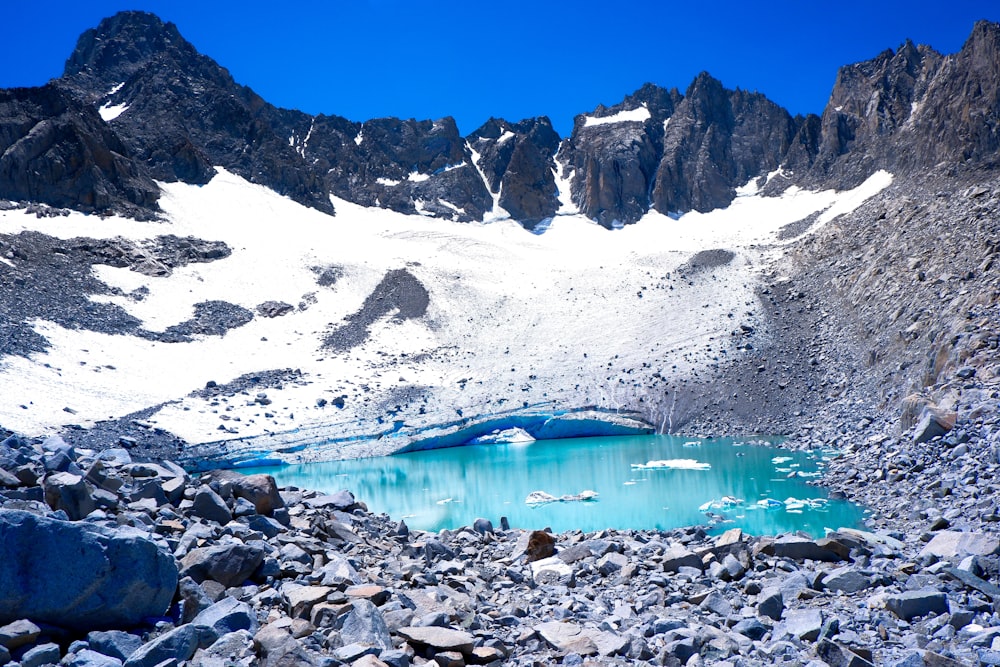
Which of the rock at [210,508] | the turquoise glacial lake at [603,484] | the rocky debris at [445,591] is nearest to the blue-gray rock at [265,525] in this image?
the rocky debris at [445,591]

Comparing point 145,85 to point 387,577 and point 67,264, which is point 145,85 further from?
point 387,577

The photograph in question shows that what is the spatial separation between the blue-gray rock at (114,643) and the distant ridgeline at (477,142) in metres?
51.4

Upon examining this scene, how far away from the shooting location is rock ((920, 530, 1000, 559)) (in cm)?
727

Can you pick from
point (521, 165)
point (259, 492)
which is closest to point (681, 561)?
point (259, 492)

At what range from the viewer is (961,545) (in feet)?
25.2

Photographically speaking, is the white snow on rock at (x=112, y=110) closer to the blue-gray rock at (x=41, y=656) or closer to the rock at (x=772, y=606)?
the blue-gray rock at (x=41, y=656)

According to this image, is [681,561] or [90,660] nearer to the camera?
[90,660]

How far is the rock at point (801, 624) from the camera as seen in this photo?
5.57 m

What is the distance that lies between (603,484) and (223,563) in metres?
15.3

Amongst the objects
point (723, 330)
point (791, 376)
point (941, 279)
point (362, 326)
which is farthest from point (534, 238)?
point (941, 279)

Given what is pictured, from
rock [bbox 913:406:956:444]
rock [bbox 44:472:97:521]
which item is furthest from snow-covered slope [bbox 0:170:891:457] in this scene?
rock [bbox 44:472:97:521]

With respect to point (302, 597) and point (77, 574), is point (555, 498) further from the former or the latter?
point (77, 574)

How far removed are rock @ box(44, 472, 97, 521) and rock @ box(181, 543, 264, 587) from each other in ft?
4.55

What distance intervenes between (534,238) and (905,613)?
74296 mm
